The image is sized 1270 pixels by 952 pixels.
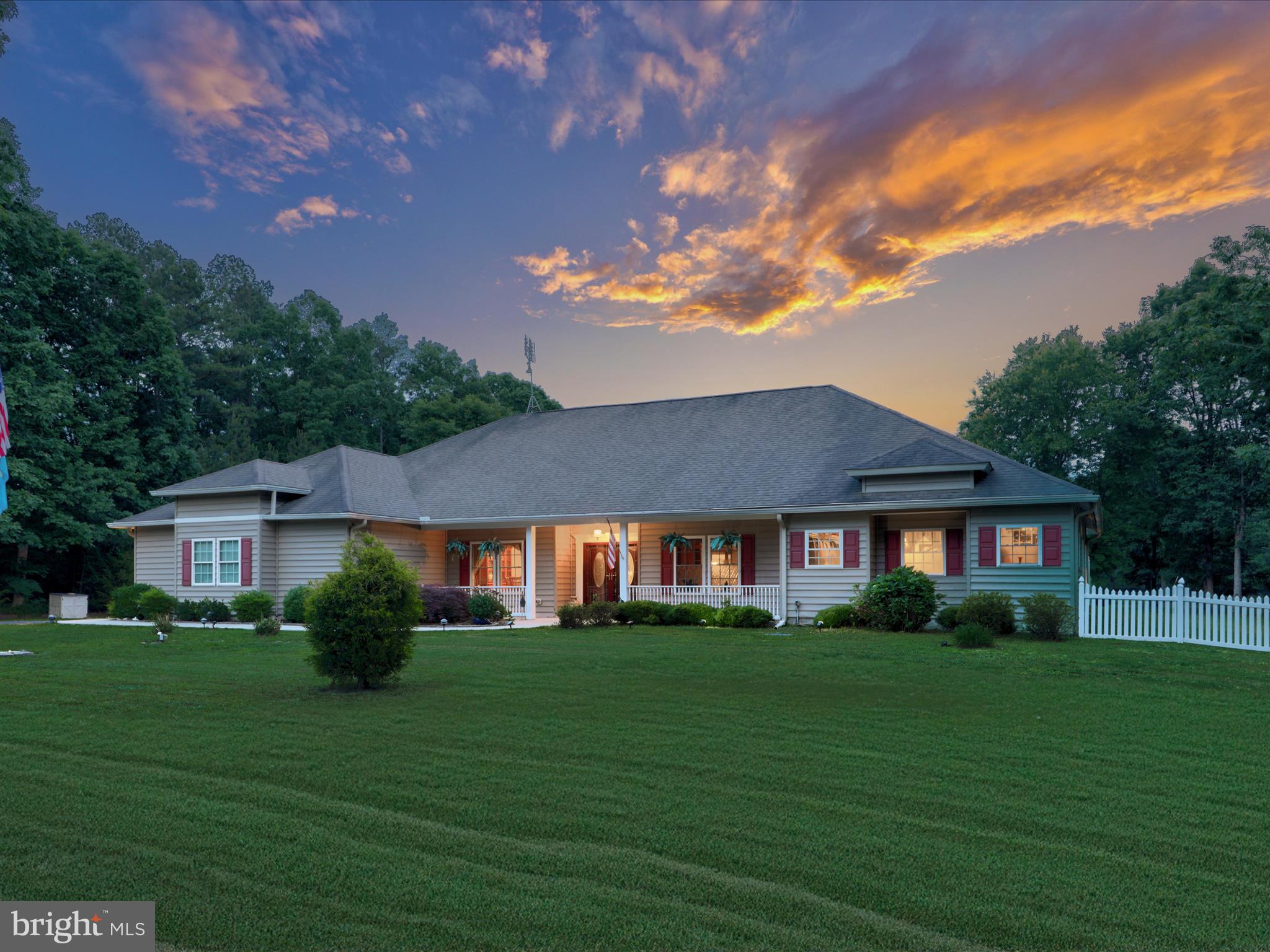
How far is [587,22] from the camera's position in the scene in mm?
18172

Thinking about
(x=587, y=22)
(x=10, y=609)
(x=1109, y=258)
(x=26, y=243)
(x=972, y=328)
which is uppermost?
(x=587, y=22)

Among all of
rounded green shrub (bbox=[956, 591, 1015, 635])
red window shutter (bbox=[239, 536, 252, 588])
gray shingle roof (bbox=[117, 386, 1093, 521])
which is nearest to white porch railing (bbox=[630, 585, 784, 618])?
gray shingle roof (bbox=[117, 386, 1093, 521])

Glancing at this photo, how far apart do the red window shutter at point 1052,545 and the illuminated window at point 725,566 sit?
7.39 meters

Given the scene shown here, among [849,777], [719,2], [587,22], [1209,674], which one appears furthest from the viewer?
[587,22]

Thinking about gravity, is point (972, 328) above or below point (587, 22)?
below

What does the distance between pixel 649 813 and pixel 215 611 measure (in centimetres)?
1986

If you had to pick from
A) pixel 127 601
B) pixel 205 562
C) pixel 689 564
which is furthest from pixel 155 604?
pixel 689 564

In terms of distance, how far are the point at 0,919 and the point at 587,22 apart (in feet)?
63.8

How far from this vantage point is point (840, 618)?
1808cm

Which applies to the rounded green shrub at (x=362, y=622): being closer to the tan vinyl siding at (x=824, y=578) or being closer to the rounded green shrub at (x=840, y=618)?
the rounded green shrub at (x=840, y=618)

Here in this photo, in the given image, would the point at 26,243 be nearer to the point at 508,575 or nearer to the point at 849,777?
the point at 508,575

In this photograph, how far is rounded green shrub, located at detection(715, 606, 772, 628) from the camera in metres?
18.6

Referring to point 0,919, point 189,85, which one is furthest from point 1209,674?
point 189,85

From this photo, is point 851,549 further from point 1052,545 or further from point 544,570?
point 544,570
